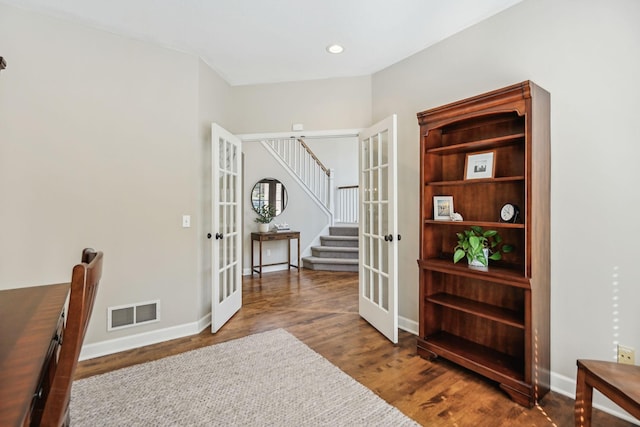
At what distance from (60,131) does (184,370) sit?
6.80 feet

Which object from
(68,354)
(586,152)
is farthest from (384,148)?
(68,354)

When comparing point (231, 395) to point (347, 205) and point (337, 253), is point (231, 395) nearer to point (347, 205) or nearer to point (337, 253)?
point (337, 253)

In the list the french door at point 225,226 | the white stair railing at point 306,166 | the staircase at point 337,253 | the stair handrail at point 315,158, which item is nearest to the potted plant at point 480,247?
the french door at point 225,226

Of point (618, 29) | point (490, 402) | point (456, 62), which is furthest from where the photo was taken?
point (456, 62)

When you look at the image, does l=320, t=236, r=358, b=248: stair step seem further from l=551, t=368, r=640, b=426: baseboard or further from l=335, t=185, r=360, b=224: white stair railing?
l=551, t=368, r=640, b=426: baseboard

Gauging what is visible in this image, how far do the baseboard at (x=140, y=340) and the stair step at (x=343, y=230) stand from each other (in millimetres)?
3849

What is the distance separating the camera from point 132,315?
8.84 ft

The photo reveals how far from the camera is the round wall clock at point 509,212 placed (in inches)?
83.1

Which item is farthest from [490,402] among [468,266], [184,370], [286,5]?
[286,5]

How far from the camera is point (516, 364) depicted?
82.2 inches

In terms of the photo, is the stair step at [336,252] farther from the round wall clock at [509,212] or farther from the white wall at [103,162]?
the round wall clock at [509,212]

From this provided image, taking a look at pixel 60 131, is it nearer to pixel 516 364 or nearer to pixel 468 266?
pixel 468 266

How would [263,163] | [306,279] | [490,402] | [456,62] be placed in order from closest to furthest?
1. [490,402]
2. [456,62]
3. [306,279]
4. [263,163]

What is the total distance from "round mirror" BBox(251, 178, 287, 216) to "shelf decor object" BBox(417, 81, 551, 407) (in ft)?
12.3
